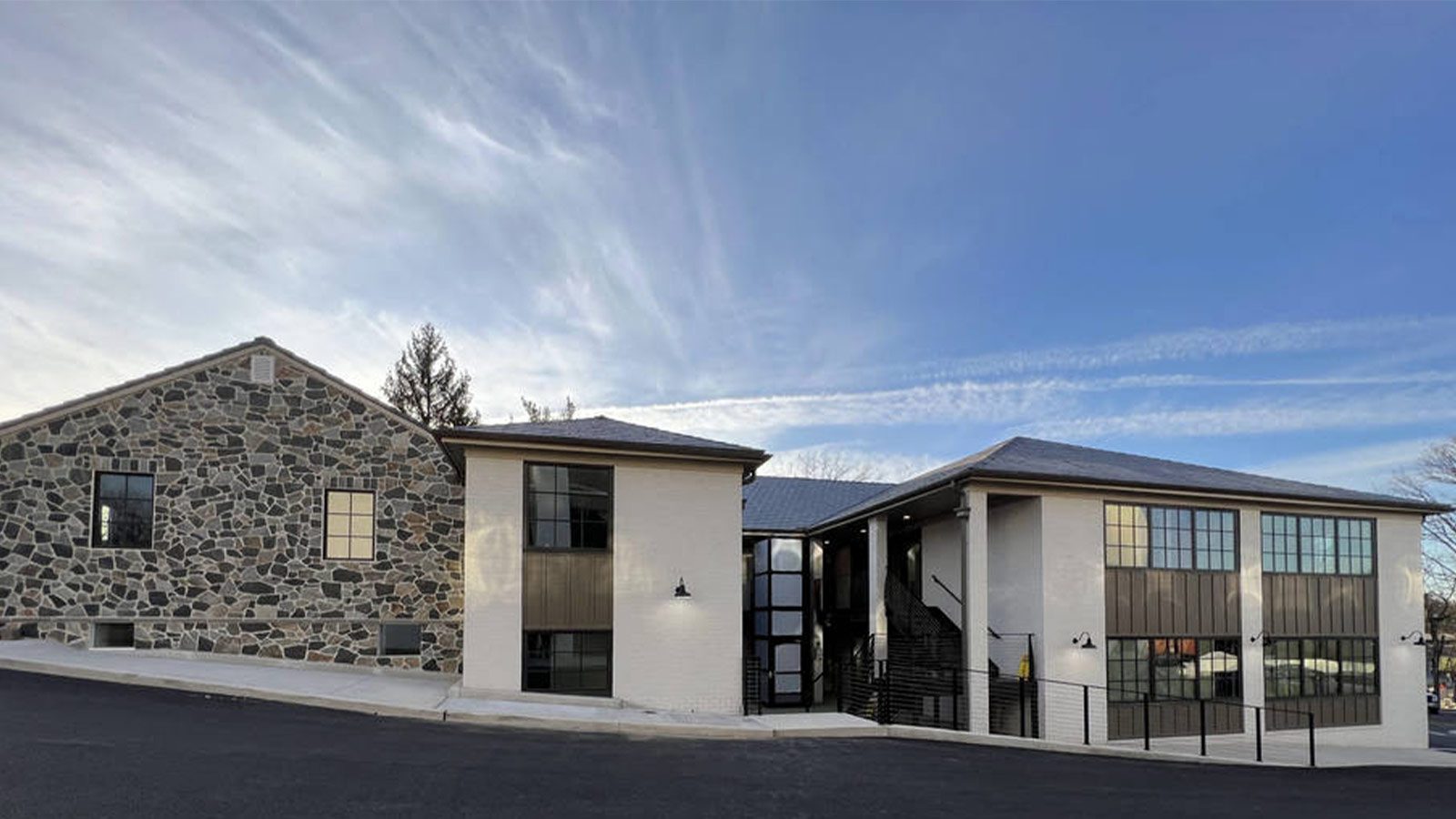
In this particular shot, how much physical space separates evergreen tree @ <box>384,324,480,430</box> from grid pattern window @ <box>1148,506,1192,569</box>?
26940 millimetres

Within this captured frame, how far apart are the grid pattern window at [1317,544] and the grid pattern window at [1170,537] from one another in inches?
71.9

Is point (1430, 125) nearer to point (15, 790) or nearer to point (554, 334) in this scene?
point (554, 334)

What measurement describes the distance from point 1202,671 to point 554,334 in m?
17.2

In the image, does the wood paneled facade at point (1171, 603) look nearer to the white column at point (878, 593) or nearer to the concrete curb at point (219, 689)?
the white column at point (878, 593)

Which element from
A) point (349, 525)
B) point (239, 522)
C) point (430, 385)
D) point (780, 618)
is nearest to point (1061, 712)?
point (780, 618)

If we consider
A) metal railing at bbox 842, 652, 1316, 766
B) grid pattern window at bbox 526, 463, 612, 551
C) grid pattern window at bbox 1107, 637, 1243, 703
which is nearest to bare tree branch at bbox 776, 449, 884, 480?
grid pattern window at bbox 1107, 637, 1243, 703

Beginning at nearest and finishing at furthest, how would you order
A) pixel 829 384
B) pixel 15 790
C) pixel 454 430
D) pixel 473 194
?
pixel 15 790 → pixel 454 430 → pixel 473 194 → pixel 829 384

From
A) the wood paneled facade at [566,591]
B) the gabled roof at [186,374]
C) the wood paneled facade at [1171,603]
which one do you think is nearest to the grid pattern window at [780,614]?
the wood paneled facade at [1171,603]

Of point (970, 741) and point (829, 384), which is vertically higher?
point (829, 384)

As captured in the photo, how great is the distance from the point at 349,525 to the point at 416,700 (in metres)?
4.67

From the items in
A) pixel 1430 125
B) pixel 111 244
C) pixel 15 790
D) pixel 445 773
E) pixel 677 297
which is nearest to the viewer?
pixel 15 790

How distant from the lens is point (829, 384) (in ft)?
134

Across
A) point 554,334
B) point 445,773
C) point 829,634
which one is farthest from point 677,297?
point 445,773

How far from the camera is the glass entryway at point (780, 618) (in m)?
19.8
